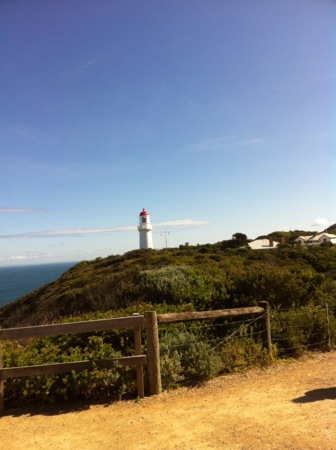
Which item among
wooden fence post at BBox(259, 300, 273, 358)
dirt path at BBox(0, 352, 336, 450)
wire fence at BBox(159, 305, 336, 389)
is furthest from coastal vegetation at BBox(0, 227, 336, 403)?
dirt path at BBox(0, 352, 336, 450)

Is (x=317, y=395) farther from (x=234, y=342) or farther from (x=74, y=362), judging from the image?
(x=74, y=362)

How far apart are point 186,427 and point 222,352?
2.06m

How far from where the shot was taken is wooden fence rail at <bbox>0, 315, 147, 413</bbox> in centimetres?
498

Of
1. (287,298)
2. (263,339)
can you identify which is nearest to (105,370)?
(263,339)

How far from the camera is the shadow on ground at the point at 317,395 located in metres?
4.73

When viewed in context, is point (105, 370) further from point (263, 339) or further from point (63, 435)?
point (263, 339)

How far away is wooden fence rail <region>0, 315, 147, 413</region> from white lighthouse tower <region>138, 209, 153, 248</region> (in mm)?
49888

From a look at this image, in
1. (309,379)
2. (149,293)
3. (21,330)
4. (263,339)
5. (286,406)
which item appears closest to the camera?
(286,406)

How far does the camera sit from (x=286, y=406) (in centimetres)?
459

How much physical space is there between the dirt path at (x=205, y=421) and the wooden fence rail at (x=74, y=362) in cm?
48

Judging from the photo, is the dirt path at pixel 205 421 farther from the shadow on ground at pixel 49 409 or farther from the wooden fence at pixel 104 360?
the wooden fence at pixel 104 360

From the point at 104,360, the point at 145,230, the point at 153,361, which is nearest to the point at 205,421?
the point at 153,361

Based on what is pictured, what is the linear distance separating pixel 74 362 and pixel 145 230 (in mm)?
50353

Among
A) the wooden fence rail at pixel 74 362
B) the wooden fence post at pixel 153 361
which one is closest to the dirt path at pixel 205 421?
the wooden fence post at pixel 153 361
